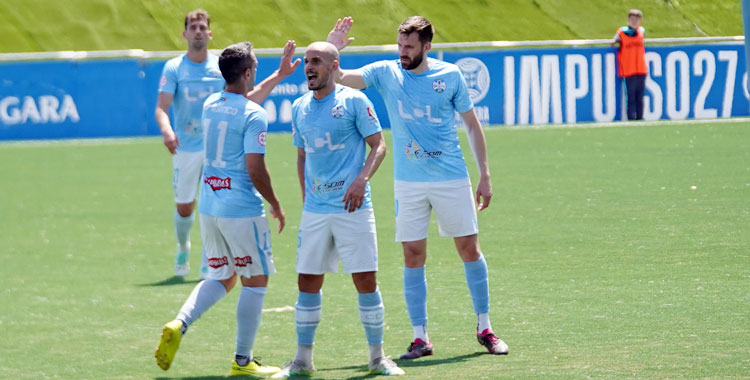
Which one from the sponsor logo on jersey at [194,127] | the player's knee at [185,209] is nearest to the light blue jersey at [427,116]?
the sponsor logo on jersey at [194,127]

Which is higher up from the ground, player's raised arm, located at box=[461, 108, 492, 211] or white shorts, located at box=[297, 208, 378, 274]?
player's raised arm, located at box=[461, 108, 492, 211]

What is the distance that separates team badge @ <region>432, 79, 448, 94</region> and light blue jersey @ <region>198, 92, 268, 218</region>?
1.15 meters

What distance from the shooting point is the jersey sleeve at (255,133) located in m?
6.73

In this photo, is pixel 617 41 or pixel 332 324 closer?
pixel 332 324

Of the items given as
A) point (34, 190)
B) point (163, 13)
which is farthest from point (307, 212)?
point (163, 13)

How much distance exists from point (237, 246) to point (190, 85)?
4.03 metres

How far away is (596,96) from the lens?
78.4 feet

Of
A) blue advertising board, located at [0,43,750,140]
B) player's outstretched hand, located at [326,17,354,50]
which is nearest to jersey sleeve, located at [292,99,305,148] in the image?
player's outstretched hand, located at [326,17,354,50]

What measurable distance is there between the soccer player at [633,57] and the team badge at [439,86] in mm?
16910

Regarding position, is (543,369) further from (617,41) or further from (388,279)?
(617,41)

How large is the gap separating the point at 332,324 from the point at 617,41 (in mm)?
16869

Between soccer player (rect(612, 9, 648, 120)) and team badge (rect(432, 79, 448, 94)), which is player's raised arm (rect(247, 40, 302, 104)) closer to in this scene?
team badge (rect(432, 79, 448, 94))

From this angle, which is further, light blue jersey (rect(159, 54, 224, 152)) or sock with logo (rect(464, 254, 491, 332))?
light blue jersey (rect(159, 54, 224, 152))

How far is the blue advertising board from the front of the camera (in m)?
22.9
